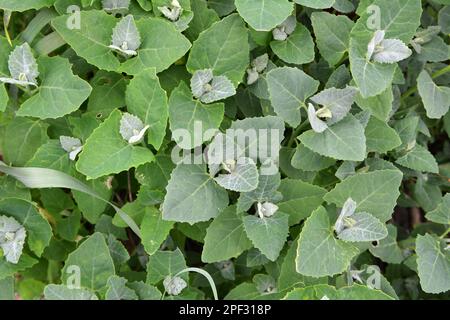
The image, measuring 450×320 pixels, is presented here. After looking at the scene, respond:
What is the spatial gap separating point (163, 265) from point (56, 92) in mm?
406

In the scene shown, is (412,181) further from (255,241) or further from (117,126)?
(117,126)

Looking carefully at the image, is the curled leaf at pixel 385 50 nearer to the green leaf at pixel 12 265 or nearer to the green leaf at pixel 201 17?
the green leaf at pixel 201 17

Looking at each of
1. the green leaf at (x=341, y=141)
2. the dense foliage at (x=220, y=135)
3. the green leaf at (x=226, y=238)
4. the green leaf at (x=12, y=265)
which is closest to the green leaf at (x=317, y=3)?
the dense foliage at (x=220, y=135)

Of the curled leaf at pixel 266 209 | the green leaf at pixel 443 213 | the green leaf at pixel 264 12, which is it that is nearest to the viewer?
the green leaf at pixel 264 12

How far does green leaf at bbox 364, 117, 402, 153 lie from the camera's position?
108 centimetres

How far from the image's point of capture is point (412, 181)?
1.42 metres

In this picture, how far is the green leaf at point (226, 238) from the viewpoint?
3.52 feet

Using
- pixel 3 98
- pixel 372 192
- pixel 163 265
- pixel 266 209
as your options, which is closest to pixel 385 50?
pixel 372 192

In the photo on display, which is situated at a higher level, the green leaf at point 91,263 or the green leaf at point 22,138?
the green leaf at point 22,138

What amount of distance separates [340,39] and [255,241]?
1.45 ft

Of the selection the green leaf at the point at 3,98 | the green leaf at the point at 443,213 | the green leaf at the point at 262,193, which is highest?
the green leaf at the point at 3,98

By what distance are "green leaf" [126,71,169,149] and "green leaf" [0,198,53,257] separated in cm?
30

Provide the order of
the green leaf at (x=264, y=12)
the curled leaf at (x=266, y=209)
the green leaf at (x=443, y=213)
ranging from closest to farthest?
1. the green leaf at (x=264, y=12)
2. the curled leaf at (x=266, y=209)
3. the green leaf at (x=443, y=213)

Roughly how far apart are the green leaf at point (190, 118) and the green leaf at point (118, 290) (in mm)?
296
